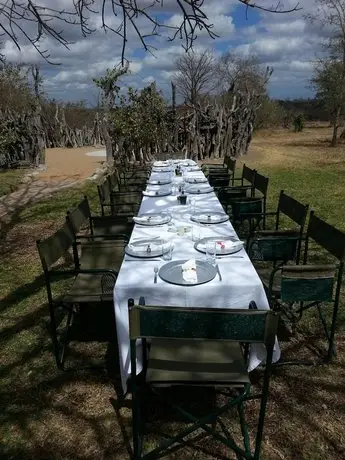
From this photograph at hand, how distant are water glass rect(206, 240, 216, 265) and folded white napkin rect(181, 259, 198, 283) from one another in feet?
0.50

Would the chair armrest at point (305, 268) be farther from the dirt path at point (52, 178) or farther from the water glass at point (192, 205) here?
the dirt path at point (52, 178)

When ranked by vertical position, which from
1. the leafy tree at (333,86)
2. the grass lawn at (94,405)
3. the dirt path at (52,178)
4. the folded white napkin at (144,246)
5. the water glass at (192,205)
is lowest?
the dirt path at (52,178)

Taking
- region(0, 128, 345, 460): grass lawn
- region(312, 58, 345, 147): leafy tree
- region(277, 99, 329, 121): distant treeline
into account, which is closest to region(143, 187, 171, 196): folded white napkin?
region(0, 128, 345, 460): grass lawn

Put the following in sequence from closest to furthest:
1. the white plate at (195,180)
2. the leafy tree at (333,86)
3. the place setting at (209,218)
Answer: the place setting at (209,218) → the white plate at (195,180) → the leafy tree at (333,86)

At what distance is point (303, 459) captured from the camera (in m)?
2.05

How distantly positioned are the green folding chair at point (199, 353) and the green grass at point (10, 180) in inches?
302

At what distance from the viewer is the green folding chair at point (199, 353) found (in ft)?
5.45

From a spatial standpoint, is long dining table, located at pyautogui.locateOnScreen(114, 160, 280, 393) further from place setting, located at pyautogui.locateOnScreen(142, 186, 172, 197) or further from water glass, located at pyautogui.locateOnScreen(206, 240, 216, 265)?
place setting, located at pyautogui.locateOnScreen(142, 186, 172, 197)

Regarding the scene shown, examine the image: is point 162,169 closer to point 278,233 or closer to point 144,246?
point 278,233

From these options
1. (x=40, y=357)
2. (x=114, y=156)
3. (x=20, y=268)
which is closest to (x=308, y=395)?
(x=40, y=357)

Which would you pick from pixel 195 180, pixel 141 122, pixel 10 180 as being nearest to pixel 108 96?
pixel 141 122

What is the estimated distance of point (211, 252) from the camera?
104 inches

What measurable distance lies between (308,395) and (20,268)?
3.41 m

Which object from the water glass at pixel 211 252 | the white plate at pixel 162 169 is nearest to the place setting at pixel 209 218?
the water glass at pixel 211 252
